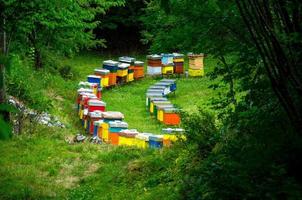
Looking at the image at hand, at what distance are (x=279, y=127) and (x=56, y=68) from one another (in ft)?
55.3

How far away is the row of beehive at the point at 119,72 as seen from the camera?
1866cm

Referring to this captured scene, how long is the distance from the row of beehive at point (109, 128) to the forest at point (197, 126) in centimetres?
59

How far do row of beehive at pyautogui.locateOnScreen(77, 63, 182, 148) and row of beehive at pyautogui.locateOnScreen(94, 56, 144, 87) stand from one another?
2.63 m

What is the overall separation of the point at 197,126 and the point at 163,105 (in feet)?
25.5

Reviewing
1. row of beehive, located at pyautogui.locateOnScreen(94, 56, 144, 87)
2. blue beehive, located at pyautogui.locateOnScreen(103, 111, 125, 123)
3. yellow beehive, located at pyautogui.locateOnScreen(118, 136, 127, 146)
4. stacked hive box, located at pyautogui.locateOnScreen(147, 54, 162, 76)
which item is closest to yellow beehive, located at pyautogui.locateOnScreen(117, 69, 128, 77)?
row of beehive, located at pyautogui.locateOnScreen(94, 56, 144, 87)

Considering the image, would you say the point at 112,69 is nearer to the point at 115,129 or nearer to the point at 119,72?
the point at 119,72

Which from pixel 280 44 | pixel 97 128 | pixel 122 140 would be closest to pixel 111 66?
pixel 97 128

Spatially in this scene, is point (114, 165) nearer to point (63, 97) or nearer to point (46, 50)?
point (63, 97)

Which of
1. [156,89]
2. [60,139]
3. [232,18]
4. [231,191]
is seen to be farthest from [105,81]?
[231,191]

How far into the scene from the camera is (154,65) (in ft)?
69.7

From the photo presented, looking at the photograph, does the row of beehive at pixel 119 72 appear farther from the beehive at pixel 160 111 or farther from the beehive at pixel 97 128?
the beehive at pixel 97 128

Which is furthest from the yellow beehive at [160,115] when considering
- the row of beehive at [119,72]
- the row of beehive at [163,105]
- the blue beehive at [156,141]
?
the row of beehive at [119,72]

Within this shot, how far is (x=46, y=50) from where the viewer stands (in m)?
17.9

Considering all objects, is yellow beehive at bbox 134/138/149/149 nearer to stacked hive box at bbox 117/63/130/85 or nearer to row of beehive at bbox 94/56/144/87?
row of beehive at bbox 94/56/144/87
